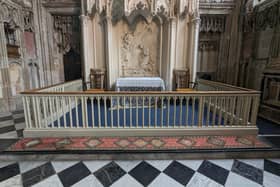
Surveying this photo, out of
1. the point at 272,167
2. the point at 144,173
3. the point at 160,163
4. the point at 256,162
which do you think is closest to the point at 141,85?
the point at 160,163

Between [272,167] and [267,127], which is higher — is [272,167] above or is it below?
below

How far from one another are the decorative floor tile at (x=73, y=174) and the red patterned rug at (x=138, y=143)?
0.26 meters

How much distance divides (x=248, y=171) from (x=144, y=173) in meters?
1.29

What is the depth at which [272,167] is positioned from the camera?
73.9 inches

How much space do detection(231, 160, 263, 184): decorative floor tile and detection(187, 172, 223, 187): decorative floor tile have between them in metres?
0.41

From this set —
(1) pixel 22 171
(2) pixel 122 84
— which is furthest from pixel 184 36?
(1) pixel 22 171

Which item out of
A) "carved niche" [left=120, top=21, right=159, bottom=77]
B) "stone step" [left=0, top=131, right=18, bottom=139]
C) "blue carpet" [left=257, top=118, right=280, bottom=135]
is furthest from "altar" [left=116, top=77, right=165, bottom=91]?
"stone step" [left=0, top=131, right=18, bottom=139]

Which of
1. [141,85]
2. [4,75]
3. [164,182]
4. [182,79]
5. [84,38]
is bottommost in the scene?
[164,182]

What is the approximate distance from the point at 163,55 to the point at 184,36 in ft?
2.80

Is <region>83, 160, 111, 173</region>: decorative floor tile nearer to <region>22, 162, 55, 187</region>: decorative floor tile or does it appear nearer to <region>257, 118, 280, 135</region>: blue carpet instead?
<region>22, 162, 55, 187</region>: decorative floor tile

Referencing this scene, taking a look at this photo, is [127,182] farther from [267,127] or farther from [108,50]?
[108,50]

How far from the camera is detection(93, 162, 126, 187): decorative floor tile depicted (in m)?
1.65

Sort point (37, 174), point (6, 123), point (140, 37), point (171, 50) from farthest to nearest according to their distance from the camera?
point (140, 37), point (171, 50), point (6, 123), point (37, 174)

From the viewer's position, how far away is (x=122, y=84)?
4242 millimetres
